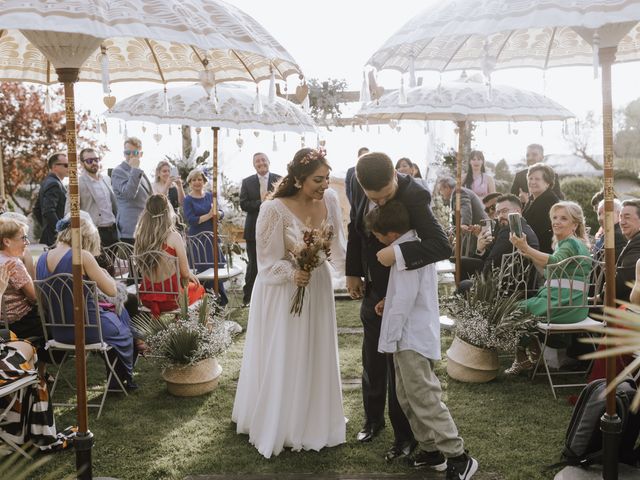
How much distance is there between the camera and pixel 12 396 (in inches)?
161

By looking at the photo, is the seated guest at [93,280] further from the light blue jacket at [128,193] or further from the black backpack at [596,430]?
the black backpack at [596,430]

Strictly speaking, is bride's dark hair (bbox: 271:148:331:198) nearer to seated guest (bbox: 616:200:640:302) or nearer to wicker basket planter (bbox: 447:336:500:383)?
wicker basket planter (bbox: 447:336:500:383)

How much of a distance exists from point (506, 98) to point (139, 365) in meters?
4.81

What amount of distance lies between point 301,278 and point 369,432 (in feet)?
3.98

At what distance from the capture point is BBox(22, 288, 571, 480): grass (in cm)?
398

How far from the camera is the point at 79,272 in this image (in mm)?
3312

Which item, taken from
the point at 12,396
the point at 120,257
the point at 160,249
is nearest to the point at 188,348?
the point at 160,249

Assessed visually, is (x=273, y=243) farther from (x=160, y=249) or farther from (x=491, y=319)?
(x=160, y=249)

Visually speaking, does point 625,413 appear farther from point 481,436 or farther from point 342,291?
point 342,291

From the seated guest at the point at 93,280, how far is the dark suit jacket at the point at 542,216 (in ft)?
13.2

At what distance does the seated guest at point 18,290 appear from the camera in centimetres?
488

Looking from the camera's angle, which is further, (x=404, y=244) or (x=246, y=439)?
(x=246, y=439)

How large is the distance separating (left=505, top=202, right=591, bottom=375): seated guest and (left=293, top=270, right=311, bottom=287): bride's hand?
84.6 inches

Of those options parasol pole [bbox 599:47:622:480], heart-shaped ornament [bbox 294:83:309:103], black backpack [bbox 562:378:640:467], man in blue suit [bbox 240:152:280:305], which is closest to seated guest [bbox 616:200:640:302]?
black backpack [bbox 562:378:640:467]
